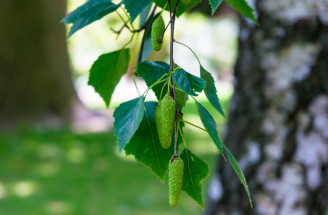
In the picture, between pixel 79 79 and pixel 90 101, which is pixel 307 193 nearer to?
pixel 90 101

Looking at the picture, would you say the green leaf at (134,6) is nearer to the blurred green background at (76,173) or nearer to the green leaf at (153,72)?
the green leaf at (153,72)

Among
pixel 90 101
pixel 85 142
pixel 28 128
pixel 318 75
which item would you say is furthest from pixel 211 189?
pixel 90 101

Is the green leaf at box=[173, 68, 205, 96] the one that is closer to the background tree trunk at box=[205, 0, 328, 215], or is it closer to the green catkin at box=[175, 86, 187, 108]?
the green catkin at box=[175, 86, 187, 108]

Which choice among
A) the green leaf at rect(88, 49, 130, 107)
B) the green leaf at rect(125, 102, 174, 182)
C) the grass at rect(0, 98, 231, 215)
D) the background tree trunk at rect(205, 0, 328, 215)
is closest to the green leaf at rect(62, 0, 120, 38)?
the green leaf at rect(88, 49, 130, 107)

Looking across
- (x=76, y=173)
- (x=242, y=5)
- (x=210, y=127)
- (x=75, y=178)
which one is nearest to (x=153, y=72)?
(x=210, y=127)

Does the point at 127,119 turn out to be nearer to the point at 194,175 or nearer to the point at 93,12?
the point at 194,175
